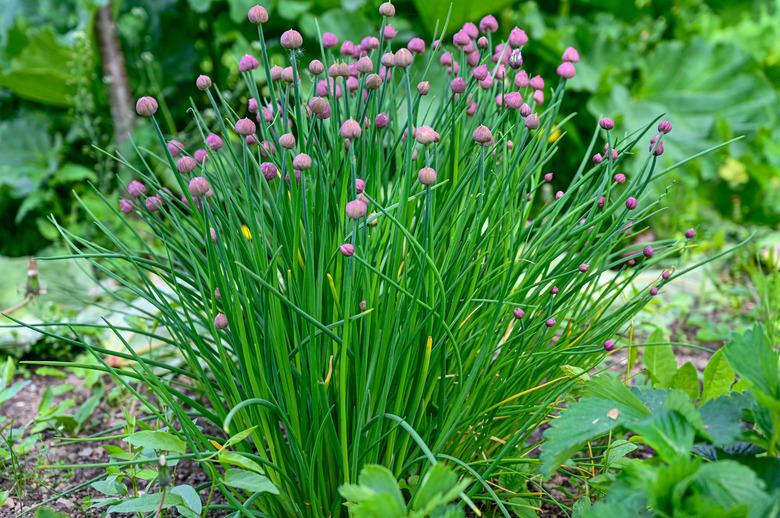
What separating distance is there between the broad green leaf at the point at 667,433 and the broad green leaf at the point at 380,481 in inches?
12.7

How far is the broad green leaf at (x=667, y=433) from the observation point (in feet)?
3.20

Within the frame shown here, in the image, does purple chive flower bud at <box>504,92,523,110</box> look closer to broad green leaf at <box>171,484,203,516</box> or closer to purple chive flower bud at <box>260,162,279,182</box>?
purple chive flower bud at <box>260,162,279,182</box>

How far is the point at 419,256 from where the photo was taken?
1161mm

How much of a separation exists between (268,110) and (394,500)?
768mm

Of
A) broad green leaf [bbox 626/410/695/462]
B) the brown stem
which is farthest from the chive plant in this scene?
the brown stem

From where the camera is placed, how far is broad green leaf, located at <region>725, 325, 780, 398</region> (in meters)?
A: 1.04

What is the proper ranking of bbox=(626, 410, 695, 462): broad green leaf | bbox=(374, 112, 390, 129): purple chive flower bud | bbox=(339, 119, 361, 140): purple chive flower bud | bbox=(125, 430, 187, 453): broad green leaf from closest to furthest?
1. bbox=(626, 410, 695, 462): broad green leaf
2. bbox=(339, 119, 361, 140): purple chive flower bud
3. bbox=(125, 430, 187, 453): broad green leaf
4. bbox=(374, 112, 390, 129): purple chive flower bud

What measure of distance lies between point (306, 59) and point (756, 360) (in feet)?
8.98

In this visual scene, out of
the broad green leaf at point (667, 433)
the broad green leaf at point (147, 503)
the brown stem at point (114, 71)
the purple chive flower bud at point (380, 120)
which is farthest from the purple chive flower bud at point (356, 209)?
the brown stem at point (114, 71)

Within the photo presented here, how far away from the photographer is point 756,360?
106cm

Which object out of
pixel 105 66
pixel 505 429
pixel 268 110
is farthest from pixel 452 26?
pixel 505 429

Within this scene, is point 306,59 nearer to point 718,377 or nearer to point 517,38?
point 517,38

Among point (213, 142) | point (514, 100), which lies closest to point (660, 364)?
point (514, 100)

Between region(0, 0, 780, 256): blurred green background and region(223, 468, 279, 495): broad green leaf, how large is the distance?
2.37 meters
